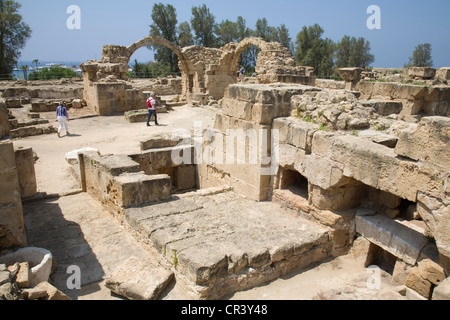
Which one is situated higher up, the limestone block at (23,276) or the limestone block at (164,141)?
the limestone block at (164,141)

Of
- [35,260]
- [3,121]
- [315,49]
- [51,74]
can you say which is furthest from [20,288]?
[315,49]

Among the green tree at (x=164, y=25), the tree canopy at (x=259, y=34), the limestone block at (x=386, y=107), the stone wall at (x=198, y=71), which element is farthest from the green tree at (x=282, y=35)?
the limestone block at (x=386, y=107)

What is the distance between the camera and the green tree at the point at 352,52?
40.7 m

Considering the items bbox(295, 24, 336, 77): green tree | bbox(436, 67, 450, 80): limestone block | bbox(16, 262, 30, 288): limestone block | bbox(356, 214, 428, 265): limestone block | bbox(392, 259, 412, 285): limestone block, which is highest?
bbox(295, 24, 336, 77): green tree

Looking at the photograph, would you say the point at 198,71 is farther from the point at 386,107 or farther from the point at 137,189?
the point at 137,189

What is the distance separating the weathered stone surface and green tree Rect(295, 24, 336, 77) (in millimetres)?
37099

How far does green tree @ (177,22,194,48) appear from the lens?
1671 inches

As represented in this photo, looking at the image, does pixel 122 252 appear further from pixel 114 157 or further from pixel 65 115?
pixel 65 115

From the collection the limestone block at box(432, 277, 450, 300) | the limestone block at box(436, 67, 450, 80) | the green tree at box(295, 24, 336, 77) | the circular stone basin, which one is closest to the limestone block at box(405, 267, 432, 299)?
the limestone block at box(432, 277, 450, 300)

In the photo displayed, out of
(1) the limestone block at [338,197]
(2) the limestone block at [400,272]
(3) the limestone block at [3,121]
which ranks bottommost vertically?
(2) the limestone block at [400,272]

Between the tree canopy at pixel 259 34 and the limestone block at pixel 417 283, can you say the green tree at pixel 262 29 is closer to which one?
the tree canopy at pixel 259 34

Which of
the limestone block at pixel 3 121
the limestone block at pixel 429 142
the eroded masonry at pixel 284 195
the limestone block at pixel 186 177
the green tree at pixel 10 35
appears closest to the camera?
the limestone block at pixel 429 142

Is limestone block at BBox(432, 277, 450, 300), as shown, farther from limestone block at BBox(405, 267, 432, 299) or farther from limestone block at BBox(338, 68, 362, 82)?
limestone block at BBox(338, 68, 362, 82)

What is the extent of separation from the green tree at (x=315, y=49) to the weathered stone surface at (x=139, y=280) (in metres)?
37.1
